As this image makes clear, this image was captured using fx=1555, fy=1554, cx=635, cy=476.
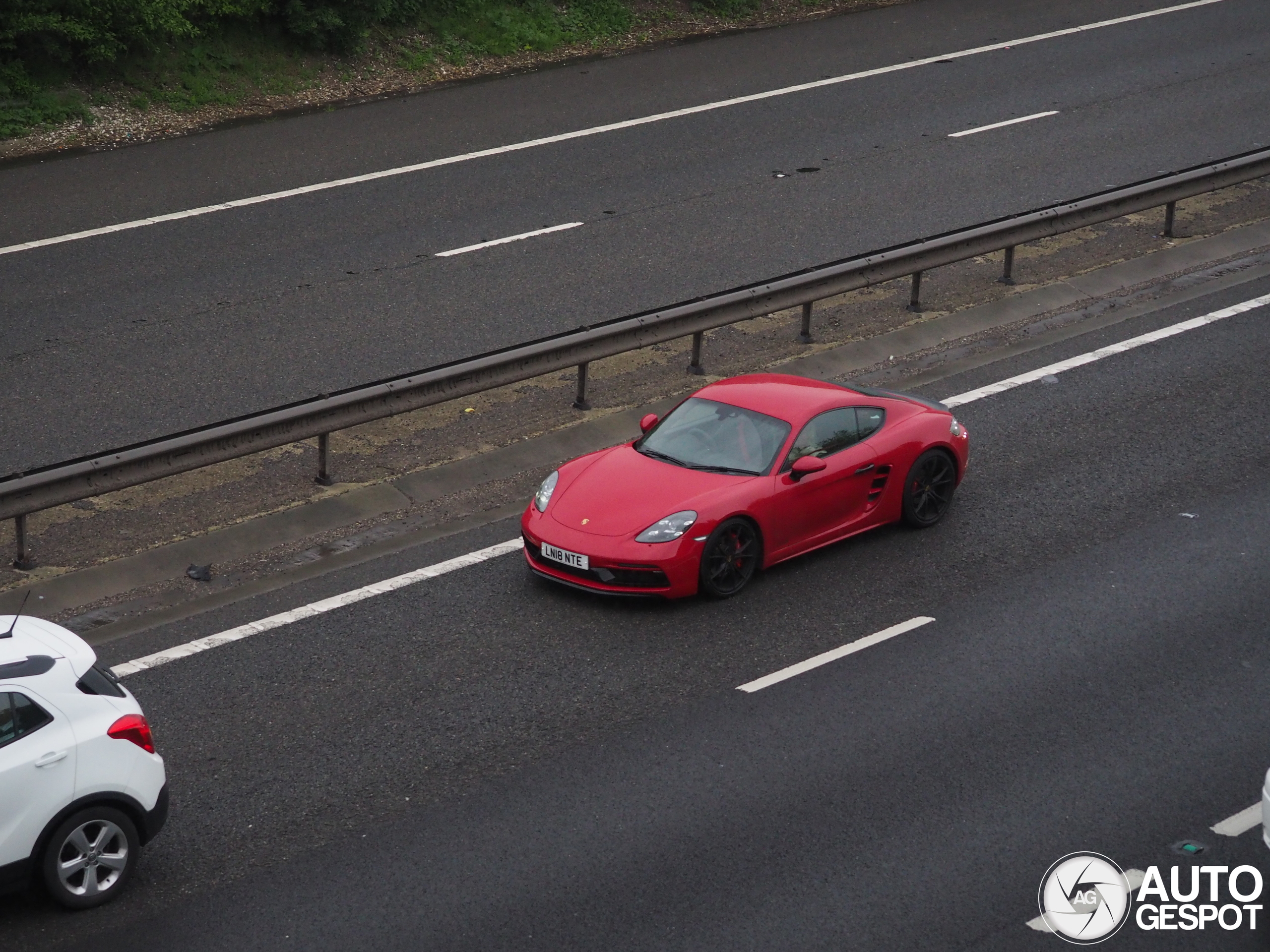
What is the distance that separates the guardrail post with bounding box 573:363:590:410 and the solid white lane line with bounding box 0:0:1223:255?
6003 millimetres

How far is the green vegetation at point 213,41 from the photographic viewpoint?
19.9 metres

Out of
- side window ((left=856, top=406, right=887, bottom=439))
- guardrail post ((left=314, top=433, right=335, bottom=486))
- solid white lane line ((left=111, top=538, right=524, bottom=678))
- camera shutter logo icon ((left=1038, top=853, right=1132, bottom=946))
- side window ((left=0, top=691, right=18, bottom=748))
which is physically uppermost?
side window ((left=856, top=406, right=887, bottom=439))

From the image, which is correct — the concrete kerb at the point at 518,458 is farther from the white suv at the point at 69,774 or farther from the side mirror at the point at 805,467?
the white suv at the point at 69,774

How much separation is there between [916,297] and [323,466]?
21.4ft

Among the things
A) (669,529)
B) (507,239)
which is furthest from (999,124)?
(669,529)

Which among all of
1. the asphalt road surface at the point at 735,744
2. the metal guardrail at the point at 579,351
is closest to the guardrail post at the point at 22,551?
the metal guardrail at the point at 579,351

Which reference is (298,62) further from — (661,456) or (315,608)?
(315,608)

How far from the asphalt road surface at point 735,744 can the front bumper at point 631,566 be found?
20 cm

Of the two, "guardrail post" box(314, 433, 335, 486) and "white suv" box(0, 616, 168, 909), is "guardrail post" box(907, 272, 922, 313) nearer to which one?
A: "guardrail post" box(314, 433, 335, 486)

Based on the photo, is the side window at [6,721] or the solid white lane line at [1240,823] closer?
the side window at [6,721]

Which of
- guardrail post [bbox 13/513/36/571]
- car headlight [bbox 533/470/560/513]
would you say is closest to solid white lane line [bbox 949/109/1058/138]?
car headlight [bbox 533/470/560/513]

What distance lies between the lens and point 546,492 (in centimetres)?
1101

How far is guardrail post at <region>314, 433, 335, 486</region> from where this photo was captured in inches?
475

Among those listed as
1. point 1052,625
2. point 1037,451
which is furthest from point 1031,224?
point 1052,625
